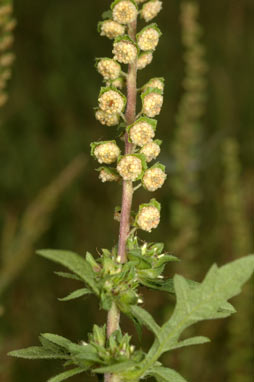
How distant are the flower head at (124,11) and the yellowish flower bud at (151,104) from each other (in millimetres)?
219

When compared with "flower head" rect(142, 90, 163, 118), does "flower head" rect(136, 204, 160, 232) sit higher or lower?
lower

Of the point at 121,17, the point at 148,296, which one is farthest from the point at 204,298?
→ the point at 148,296

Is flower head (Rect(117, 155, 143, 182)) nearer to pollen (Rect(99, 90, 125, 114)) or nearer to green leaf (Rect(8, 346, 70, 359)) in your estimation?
pollen (Rect(99, 90, 125, 114))

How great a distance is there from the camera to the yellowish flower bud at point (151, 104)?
63.8 inches

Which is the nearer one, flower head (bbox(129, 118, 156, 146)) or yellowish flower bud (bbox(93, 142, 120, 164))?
flower head (bbox(129, 118, 156, 146))

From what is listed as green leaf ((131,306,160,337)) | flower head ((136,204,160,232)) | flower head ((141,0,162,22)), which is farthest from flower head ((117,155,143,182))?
flower head ((141,0,162,22))

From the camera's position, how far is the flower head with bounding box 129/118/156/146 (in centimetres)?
153

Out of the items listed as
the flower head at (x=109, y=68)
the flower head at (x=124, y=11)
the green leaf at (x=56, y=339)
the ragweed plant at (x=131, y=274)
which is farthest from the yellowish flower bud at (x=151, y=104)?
the green leaf at (x=56, y=339)

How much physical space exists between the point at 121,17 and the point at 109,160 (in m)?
0.40

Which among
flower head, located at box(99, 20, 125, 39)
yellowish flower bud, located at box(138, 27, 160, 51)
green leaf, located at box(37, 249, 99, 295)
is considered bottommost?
green leaf, located at box(37, 249, 99, 295)

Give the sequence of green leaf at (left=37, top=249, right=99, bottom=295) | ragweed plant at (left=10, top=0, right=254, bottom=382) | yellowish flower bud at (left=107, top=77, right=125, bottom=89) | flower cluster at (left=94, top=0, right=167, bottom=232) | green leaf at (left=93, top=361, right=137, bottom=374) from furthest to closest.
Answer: yellowish flower bud at (left=107, top=77, right=125, bottom=89)
flower cluster at (left=94, top=0, right=167, bottom=232)
ragweed plant at (left=10, top=0, right=254, bottom=382)
green leaf at (left=93, top=361, right=137, bottom=374)
green leaf at (left=37, top=249, right=99, bottom=295)

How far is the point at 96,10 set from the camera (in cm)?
1073

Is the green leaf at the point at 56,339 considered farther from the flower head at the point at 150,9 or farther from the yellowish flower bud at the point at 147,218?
the flower head at the point at 150,9

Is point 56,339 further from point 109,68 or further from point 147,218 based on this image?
point 109,68
